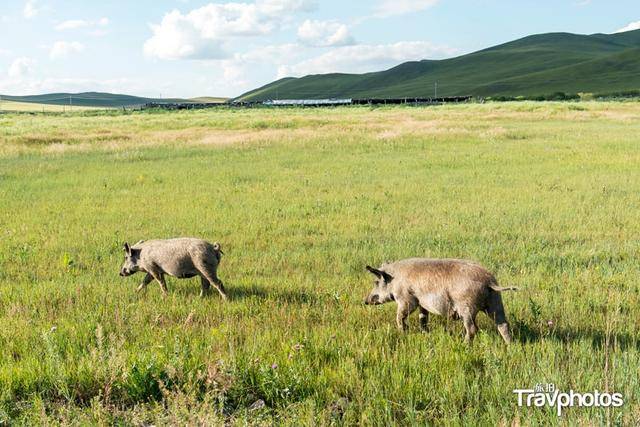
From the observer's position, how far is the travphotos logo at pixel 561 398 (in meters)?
4.57

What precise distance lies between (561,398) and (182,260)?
229 inches

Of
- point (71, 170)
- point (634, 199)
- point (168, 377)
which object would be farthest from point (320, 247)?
point (71, 170)

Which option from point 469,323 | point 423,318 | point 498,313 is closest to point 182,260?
point 423,318

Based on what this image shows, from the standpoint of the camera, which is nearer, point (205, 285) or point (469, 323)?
point (469, 323)

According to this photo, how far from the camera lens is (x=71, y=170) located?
26.4 m

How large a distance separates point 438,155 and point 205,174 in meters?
12.5

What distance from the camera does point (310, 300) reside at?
27.0ft

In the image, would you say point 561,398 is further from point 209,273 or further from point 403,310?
point 209,273

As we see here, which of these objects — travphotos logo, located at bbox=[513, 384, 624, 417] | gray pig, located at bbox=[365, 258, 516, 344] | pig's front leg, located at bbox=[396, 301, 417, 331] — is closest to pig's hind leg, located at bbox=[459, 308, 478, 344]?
gray pig, located at bbox=[365, 258, 516, 344]

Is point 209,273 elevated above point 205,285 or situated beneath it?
elevated above

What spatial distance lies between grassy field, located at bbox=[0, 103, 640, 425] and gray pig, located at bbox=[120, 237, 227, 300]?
0.37m

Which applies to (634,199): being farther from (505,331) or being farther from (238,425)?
(238,425)

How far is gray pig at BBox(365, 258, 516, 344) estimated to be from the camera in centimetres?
600

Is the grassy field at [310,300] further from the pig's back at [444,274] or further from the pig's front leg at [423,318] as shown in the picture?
the pig's back at [444,274]
